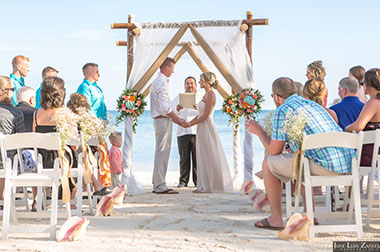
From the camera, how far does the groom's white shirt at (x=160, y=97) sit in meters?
9.12

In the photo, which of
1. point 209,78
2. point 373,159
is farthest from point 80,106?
point 373,159

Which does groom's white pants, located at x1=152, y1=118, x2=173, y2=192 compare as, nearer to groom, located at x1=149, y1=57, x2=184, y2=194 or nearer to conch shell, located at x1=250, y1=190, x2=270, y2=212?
groom, located at x1=149, y1=57, x2=184, y2=194

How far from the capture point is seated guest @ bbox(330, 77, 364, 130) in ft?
22.1

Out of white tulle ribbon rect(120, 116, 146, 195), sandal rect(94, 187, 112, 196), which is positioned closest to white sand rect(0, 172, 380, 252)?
sandal rect(94, 187, 112, 196)

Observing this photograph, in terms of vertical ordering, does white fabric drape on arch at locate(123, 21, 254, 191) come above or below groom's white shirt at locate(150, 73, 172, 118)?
above

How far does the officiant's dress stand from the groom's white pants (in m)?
0.57

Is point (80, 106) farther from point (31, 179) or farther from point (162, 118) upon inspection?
point (31, 179)

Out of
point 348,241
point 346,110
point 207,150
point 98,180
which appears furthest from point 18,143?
point 207,150

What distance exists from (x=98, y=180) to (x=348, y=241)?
11.9 feet

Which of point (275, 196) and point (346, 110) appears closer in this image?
point (275, 196)

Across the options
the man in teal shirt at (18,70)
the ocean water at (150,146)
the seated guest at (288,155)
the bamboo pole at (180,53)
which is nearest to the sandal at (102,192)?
the seated guest at (288,155)

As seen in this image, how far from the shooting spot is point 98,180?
7.37 meters

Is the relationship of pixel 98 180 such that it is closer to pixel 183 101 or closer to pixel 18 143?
pixel 18 143

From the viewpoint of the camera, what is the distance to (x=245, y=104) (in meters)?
9.38
